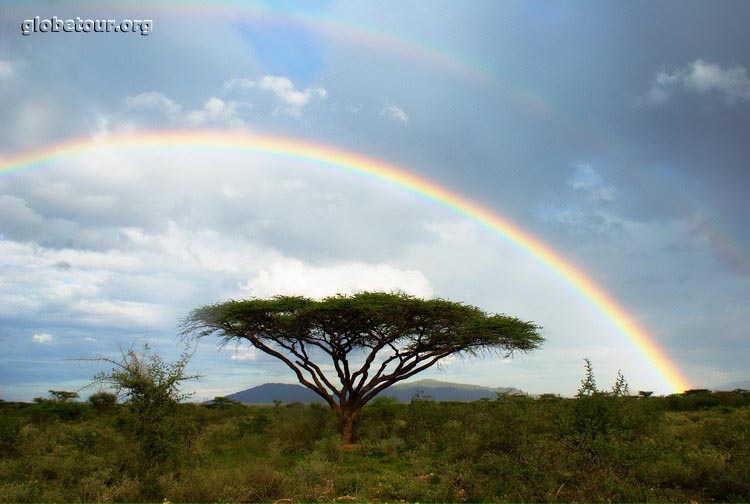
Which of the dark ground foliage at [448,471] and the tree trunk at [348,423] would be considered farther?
the tree trunk at [348,423]

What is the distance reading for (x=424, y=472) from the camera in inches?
581

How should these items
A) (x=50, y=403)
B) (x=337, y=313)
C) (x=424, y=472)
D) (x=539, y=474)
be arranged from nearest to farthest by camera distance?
(x=539, y=474) → (x=424, y=472) → (x=337, y=313) → (x=50, y=403)

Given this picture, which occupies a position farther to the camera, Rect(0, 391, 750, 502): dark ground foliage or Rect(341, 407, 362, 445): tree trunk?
Rect(341, 407, 362, 445): tree trunk

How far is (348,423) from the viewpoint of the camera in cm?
2469

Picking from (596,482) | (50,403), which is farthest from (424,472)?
(50,403)

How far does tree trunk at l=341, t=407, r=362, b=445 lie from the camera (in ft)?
79.4

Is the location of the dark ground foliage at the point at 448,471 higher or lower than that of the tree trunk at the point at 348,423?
higher

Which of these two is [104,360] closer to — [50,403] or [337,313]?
[337,313]

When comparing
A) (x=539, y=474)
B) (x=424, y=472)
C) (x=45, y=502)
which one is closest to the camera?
(x=45, y=502)

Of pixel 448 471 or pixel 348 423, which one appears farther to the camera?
pixel 348 423

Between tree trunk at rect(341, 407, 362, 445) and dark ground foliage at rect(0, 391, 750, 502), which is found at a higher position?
dark ground foliage at rect(0, 391, 750, 502)

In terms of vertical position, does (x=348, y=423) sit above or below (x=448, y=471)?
below

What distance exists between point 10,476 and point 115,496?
4.12 metres

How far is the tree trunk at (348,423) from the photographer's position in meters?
24.2
